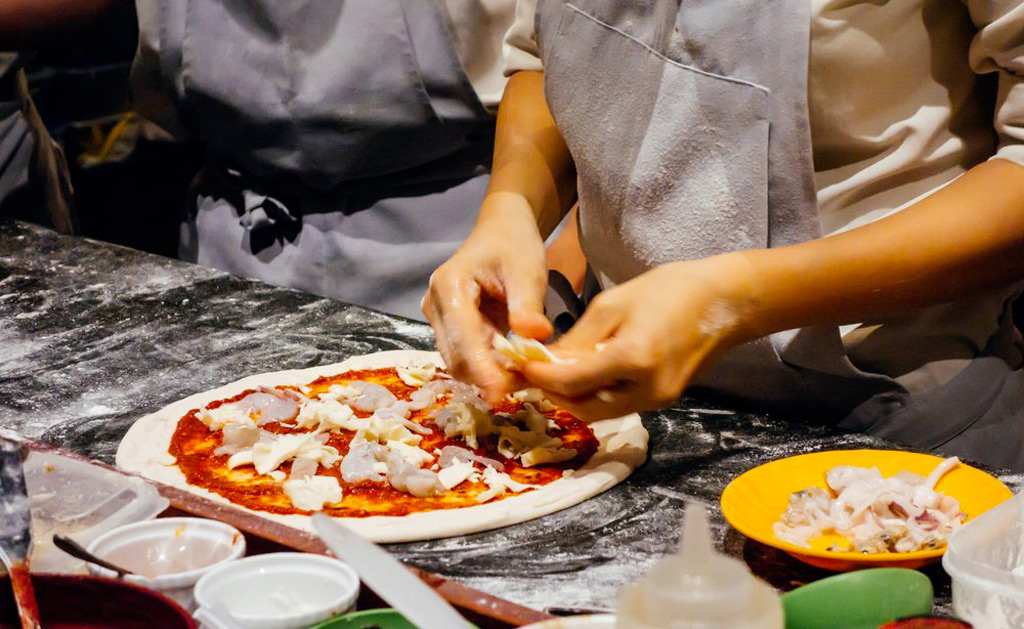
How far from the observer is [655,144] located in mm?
1867

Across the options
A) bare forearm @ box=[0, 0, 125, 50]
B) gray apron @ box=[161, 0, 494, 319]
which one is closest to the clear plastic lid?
gray apron @ box=[161, 0, 494, 319]

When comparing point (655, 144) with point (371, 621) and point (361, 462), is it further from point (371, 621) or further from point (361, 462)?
point (371, 621)

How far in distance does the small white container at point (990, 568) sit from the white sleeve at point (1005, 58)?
2.02 ft

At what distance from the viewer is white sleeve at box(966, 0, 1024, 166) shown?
5.20 feet

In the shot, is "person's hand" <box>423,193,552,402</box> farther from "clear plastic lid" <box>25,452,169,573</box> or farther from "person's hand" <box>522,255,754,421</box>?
"clear plastic lid" <box>25,452,169,573</box>

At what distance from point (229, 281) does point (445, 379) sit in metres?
0.81

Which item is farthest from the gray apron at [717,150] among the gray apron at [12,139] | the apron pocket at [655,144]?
the gray apron at [12,139]

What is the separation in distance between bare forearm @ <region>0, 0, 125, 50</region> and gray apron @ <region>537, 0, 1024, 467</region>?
1662 mm

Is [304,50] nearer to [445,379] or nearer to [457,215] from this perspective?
[457,215]

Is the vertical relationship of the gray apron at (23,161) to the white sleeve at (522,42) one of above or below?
below

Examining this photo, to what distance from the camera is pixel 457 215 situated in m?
2.95

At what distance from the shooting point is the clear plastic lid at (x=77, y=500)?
119cm

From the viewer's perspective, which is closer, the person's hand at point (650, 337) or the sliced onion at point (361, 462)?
the person's hand at point (650, 337)

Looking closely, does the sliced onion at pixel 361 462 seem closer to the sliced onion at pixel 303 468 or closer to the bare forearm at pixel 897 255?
the sliced onion at pixel 303 468
